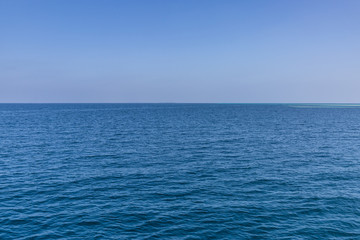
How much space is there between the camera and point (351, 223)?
23.8m

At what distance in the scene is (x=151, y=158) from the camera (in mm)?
48094

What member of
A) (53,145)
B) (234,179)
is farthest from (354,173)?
(53,145)

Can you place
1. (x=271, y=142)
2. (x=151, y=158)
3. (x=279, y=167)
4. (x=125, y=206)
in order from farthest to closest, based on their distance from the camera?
(x=271, y=142), (x=151, y=158), (x=279, y=167), (x=125, y=206)

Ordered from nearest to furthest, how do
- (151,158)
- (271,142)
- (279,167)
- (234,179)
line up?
(234,179) → (279,167) → (151,158) → (271,142)

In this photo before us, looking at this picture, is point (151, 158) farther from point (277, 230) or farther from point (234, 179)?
point (277, 230)

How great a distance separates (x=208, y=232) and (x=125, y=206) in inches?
377

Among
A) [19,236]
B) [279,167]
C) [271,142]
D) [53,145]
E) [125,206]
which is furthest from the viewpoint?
[271,142]

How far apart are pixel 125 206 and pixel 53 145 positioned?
40408 millimetres

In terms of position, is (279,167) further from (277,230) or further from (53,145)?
(53,145)

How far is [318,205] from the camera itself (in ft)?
90.2

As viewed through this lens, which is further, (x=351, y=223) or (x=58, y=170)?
(x=58, y=170)

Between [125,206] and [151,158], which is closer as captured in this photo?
[125,206]

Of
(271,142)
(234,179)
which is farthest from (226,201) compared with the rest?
(271,142)

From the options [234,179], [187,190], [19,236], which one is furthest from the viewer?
[234,179]
